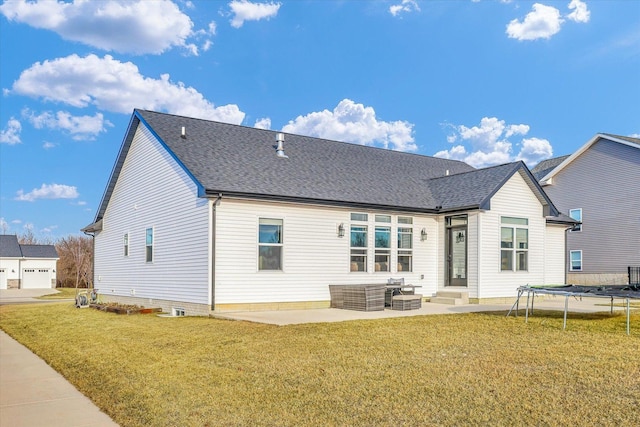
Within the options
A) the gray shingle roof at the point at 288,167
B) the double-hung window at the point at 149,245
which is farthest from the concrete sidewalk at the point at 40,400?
the double-hung window at the point at 149,245

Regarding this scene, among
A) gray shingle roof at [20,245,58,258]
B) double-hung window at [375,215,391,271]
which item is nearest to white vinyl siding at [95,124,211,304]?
double-hung window at [375,215,391,271]

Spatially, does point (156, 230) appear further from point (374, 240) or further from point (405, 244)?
point (405, 244)

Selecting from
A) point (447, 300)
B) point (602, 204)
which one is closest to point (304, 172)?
point (447, 300)

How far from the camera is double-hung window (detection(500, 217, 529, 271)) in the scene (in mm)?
17922

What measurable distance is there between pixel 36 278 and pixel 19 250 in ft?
10.4

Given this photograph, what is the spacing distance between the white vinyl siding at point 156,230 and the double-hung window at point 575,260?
22.7 meters

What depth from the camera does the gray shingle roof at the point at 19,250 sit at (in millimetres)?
50812

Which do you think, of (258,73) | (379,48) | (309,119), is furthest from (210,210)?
(309,119)

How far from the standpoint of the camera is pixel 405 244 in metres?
17.9

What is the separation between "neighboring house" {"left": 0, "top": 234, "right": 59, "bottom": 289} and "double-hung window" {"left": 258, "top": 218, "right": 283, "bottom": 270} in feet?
148

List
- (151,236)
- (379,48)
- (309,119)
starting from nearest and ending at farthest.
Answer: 1. (151,236)
2. (379,48)
3. (309,119)

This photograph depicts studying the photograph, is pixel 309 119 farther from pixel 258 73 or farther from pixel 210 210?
pixel 210 210

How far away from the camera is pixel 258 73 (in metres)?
21.2

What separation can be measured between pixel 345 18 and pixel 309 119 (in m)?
11.4
